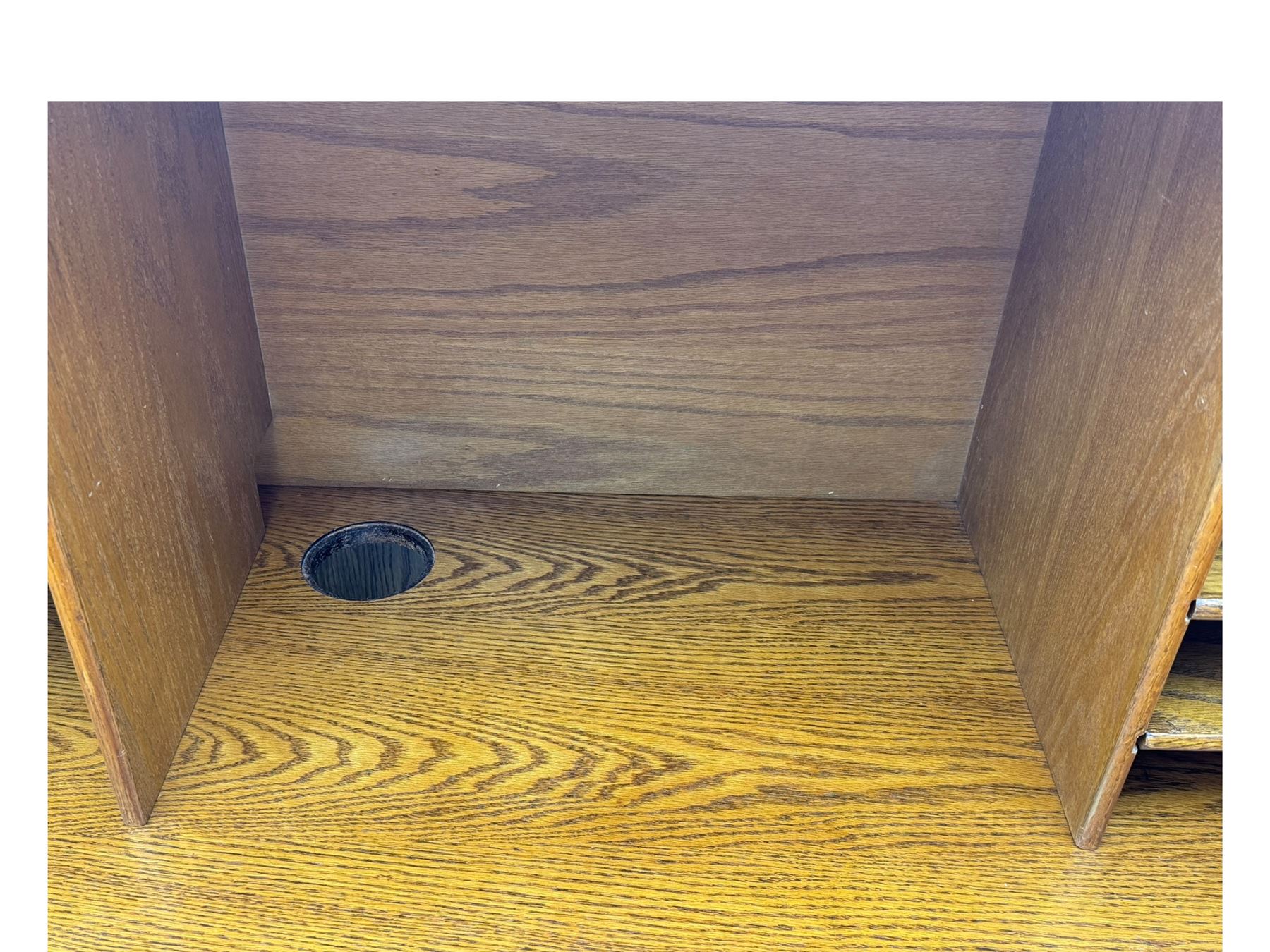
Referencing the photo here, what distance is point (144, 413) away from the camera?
2.66 feet

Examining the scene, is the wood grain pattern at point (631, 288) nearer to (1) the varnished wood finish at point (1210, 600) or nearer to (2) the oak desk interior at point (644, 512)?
(2) the oak desk interior at point (644, 512)

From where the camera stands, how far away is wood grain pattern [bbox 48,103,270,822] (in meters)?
0.70

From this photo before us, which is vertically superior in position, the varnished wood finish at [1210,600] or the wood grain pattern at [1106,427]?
the wood grain pattern at [1106,427]

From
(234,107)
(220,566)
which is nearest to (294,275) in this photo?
(234,107)

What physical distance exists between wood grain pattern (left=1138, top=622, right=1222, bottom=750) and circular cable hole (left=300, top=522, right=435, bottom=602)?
641 mm

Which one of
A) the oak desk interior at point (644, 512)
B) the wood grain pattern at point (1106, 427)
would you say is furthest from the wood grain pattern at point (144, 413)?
the wood grain pattern at point (1106, 427)

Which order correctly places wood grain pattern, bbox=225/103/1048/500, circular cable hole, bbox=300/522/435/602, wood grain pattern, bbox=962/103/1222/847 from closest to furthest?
wood grain pattern, bbox=962/103/1222/847
wood grain pattern, bbox=225/103/1048/500
circular cable hole, bbox=300/522/435/602

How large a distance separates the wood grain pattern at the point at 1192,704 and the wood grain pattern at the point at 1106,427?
27 millimetres

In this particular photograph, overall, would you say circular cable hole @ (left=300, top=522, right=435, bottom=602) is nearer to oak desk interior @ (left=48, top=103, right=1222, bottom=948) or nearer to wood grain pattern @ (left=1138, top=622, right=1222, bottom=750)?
oak desk interior @ (left=48, top=103, right=1222, bottom=948)

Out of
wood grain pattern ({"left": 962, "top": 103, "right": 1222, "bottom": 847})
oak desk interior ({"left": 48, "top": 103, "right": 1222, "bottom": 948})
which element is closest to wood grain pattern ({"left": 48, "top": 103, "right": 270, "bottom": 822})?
oak desk interior ({"left": 48, "top": 103, "right": 1222, "bottom": 948})

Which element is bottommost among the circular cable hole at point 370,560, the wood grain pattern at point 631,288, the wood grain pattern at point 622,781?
the wood grain pattern at point 622,781

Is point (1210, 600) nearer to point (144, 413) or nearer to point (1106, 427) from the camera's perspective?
point (1106, 427)

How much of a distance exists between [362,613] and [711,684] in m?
0.32

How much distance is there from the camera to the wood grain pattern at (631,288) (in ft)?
3.21
